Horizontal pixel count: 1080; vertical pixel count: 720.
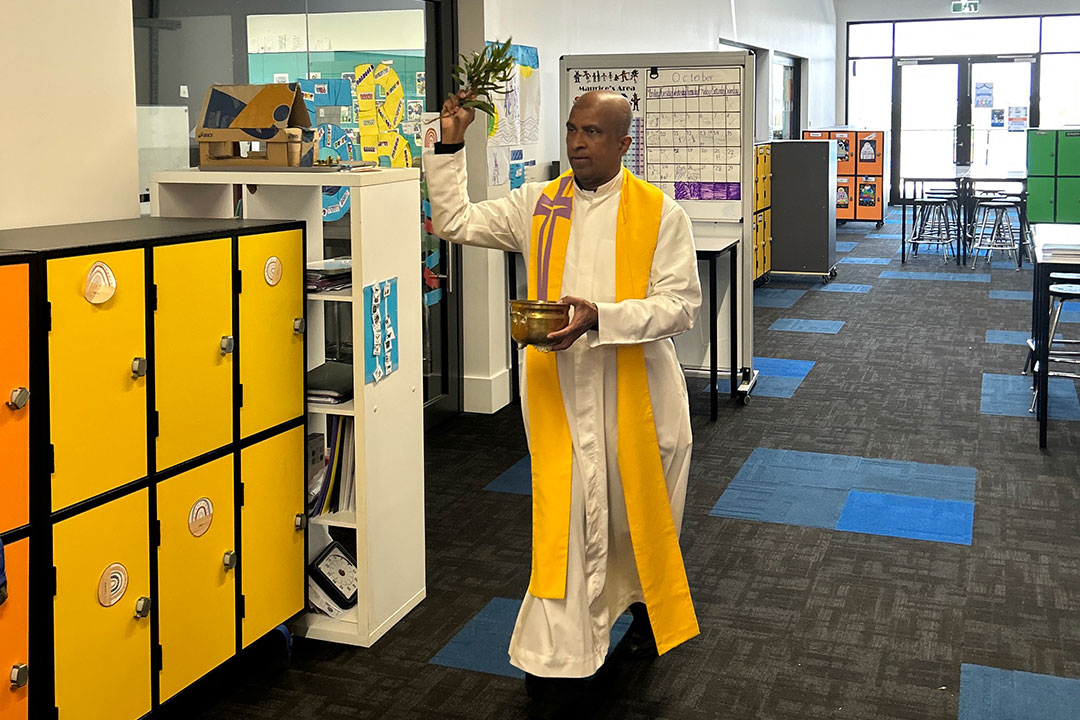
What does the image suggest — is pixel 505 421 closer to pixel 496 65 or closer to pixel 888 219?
pixel 496 65

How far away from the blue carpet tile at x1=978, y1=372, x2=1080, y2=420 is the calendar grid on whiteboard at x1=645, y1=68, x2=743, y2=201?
171 cm

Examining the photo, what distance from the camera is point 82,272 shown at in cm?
233

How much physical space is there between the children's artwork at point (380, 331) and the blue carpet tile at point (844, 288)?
23.6 ft

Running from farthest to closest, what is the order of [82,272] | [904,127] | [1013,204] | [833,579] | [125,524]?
1. [904,127]
2. [1013,204]
3. [833,579]
4. [125,524]
5. [82,272]

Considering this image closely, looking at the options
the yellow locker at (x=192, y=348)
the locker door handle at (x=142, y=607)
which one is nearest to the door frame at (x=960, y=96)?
the yellow locker at (x=192, y=348)

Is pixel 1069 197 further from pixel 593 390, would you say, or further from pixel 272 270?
pixel 272 270

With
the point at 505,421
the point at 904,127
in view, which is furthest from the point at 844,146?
the point at 505,421

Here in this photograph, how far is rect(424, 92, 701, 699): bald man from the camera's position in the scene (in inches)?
110

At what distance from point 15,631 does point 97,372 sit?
53 cm

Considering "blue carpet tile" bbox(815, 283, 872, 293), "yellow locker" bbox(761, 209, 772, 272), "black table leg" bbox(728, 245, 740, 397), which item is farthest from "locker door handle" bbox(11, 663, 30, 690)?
"blue carpet tile" bbox(815, 283, 872, 293)

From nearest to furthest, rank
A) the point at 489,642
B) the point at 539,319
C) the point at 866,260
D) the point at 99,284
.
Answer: the point at 99,284
the point at 539,319
the point at 489,642
the point at 866,260

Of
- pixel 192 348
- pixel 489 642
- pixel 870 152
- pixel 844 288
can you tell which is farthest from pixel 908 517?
pixel 870 152

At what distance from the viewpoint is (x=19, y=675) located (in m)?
2.27

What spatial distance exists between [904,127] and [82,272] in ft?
55.4
